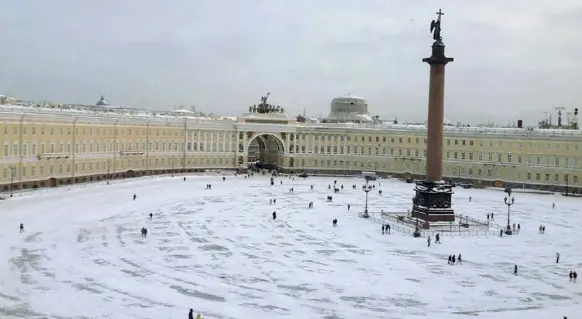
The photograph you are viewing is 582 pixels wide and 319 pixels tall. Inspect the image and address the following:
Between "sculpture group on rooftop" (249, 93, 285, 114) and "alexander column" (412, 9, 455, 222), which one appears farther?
"sculpture group on rooftop" (249, 93, 285, 114)

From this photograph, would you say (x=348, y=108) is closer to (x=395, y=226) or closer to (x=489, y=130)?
(x=489, y=130)

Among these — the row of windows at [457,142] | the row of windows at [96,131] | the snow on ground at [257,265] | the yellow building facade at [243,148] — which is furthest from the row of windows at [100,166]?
the row of windows at [457,142]

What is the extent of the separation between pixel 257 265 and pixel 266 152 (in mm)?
85582

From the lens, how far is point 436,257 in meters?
39.5

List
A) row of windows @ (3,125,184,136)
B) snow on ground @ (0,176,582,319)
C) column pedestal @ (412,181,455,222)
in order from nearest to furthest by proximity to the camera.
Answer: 1. snow on ground @ (0,176,582,319)
2. column pedestal @ (412,181,455,222)
3. row of windows @ (3,125,184,136)

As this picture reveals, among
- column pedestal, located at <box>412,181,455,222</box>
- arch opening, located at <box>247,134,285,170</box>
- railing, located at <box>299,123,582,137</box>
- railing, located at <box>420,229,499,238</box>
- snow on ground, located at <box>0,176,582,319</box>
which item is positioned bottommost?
snow on ground, located at <box>0,176,582,319</box>

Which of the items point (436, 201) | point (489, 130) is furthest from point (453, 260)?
point (489, 130)

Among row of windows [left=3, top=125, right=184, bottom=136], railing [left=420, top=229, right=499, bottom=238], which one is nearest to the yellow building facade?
row of windows [left=3, top=125, right=184, bottom=136]

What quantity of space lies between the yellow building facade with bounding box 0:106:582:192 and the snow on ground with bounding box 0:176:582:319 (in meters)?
9.17

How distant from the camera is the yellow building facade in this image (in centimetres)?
6831

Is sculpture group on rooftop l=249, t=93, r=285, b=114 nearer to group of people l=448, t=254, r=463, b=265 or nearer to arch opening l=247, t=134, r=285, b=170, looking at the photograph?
arch opening l=247, t=134, r=285, b=170

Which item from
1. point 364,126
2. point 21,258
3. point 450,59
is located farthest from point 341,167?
point 21,258

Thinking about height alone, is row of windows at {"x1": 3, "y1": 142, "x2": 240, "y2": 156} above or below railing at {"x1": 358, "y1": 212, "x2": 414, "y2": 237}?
above

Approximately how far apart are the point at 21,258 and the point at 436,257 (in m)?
24.6
